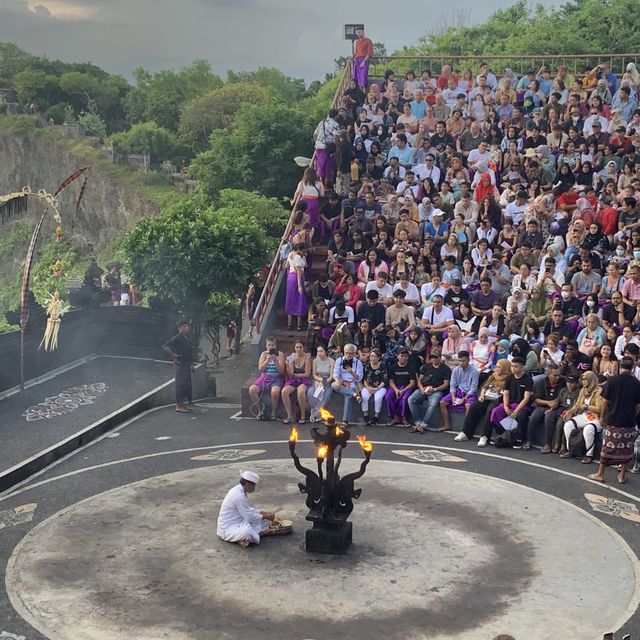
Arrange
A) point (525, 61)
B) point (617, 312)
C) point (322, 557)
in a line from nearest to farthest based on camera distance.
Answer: point (322, 557) → point (617, 312) → point (525, 61)

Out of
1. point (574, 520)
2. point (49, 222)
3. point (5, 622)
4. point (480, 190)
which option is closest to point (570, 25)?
point (480, 190)

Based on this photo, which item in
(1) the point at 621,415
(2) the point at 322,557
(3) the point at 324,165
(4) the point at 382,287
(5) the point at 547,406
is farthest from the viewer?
(3) the point at 324,165

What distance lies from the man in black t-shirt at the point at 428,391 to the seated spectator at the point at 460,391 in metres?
0.17

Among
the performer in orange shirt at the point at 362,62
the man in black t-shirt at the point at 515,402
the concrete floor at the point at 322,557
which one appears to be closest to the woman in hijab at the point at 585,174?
the man in black t-shirt at the point at 515,402

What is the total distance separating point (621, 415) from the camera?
16391 millimetres

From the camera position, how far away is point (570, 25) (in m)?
64.9

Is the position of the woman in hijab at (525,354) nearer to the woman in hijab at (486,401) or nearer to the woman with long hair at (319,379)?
the woman in hijab at (486,401)

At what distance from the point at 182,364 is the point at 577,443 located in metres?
8.51

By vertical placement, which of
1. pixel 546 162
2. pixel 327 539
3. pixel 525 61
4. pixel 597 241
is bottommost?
pixel 327 539

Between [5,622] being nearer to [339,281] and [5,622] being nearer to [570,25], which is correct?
[339,281]

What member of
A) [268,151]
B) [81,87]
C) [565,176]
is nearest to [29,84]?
[81,87]

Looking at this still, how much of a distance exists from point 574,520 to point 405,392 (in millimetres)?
5937

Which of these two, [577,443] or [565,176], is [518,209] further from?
[577,443]

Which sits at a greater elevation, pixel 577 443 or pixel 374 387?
pixel 374 387
